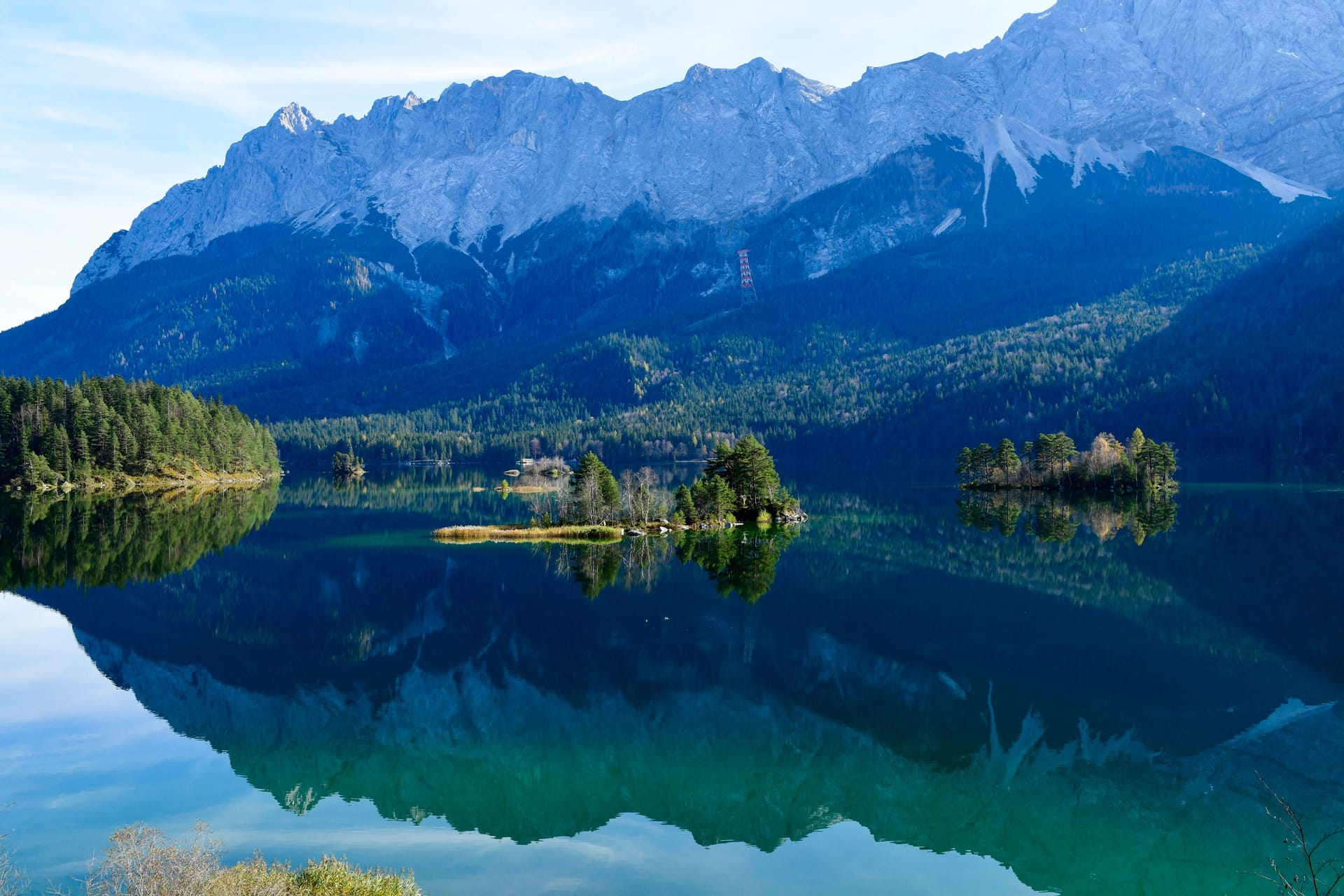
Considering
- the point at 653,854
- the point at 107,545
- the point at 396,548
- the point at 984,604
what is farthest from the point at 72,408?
the point at 653,854

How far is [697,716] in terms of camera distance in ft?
108

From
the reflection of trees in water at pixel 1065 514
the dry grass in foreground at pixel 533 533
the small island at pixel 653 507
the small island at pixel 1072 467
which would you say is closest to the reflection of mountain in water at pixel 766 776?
the dry grass in foreground at pixel 533 533

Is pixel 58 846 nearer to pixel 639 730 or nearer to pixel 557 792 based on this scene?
pixel 557 792

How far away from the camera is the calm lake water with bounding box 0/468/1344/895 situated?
23.5 metres

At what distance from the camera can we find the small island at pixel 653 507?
3351 inches

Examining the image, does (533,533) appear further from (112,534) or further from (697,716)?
(697,716)

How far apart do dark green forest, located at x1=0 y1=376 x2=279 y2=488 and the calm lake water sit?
2858 inches

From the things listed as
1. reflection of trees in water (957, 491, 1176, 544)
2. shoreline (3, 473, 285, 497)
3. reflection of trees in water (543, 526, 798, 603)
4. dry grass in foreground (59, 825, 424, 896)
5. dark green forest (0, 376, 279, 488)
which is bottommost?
reflection of trees in water (957, 491, 1176, 544)

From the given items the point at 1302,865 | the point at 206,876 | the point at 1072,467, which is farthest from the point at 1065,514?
the point at 206,876

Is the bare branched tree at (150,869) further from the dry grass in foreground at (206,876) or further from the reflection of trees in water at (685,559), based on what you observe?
the reflection of trees in water at (685,559)

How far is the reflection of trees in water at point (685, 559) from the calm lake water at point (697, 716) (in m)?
0.60

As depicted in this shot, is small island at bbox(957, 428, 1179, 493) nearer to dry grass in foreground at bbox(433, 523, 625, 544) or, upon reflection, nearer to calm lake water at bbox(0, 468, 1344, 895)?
calm lake water at bbox(0, 468, 1344, 895)

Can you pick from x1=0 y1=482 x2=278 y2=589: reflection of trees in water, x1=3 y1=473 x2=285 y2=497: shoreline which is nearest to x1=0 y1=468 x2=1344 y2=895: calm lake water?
x1=0 y1=482 x2=278 y2=589: reflection of trees in water

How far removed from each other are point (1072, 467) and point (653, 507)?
70132 millimetres
